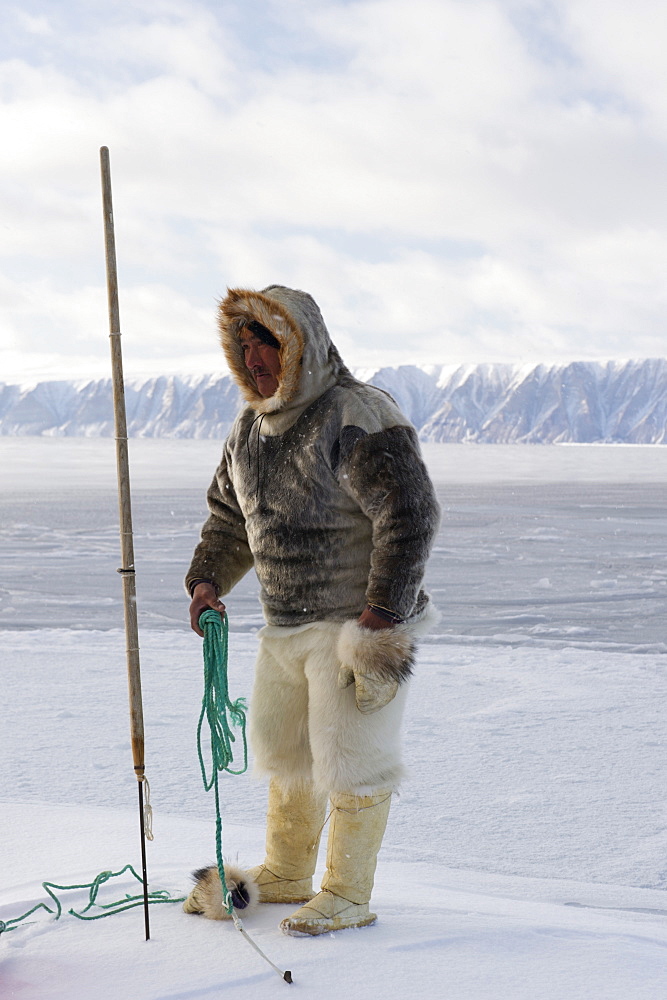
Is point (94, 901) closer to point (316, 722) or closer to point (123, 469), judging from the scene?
point (316, 722)

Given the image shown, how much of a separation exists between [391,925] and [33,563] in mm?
7853

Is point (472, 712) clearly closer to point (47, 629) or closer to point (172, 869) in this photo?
point (172, 869)

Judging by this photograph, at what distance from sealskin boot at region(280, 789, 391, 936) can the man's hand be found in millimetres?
512

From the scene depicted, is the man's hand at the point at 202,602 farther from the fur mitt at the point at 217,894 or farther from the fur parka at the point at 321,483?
the fur mitt at the point at 217,894

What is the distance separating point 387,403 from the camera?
6.58 ft

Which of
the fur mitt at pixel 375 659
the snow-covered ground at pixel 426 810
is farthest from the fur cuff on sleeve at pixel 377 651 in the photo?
the snow-covered ground at pixel 426 810

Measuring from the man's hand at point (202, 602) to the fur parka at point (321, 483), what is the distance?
122mm

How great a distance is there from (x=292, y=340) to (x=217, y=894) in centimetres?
127

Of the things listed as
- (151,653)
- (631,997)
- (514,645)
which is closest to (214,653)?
(631,997)

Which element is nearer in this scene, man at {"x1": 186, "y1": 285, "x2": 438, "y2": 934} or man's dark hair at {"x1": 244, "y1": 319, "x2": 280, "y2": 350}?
man at {"x1": 186, "y1": 285, "x2": 438, "y2": 934}

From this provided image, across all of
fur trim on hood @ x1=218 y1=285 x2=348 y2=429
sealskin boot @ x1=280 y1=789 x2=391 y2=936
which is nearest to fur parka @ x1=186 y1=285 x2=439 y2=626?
fur trim on hood @ x1=218 y1=285 x2=348 y2=429

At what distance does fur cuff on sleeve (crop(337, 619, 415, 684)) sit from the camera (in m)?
1.86

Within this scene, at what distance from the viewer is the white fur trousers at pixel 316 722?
1.97 metres

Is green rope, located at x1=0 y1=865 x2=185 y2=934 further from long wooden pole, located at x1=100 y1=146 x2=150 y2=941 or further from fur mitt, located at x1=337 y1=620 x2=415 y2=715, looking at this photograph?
fur mitt, located at x1=337 y1=620 x2=415 y2=715
